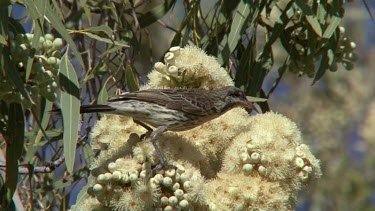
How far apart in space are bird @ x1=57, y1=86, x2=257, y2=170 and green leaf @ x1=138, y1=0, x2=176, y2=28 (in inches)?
30.9

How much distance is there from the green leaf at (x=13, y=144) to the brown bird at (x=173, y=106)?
0.32 meters

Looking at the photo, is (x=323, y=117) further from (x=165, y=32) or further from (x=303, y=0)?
(x=303, y=0)

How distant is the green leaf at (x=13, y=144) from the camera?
12.0ft

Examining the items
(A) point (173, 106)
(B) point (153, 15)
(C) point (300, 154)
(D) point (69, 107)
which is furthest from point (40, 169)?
(C) point (300, 154)

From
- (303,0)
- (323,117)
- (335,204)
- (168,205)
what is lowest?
(335,204)

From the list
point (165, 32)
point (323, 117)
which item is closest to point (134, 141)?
point (165, 32)

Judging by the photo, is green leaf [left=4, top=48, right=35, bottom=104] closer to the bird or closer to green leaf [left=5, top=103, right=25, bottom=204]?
green leaf [left=5, top=103, right=25, bottom=204]

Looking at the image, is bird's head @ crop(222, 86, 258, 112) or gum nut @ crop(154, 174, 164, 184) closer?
gum nut @ crop(154, 174, 164, 184)

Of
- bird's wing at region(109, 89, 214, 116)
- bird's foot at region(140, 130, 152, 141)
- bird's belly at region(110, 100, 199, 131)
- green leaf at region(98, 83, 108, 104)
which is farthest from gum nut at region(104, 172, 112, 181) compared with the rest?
green leaf at region(98, 83, 108, 104)

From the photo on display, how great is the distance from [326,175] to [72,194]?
3827 mm

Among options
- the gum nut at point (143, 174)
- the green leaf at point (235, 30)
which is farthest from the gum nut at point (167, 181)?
the green leaf at point (235, 30)

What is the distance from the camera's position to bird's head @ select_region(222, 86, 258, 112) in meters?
4.12

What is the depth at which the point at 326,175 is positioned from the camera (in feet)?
26.1

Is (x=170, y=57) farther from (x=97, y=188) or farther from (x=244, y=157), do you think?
(x=97, y=188)
